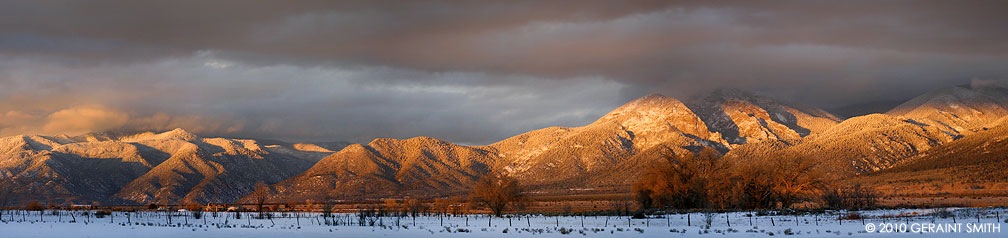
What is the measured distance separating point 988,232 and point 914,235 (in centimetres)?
448

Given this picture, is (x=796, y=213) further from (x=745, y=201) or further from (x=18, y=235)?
(x=18, y=235)

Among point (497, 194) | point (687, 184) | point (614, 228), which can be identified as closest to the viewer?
point (614, 228)

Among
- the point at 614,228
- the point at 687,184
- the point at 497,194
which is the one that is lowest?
the point at 614,228

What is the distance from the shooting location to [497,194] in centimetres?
9500

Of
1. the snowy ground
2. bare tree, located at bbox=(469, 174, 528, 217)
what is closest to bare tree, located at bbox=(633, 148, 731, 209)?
bare tree, located at bbox=(469, 174, 528, 217)

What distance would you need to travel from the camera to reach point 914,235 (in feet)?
146

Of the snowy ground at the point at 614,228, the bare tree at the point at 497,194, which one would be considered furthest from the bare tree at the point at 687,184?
the snowy ground at the point at 614,228

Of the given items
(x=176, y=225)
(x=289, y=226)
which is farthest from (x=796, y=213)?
(x=176, y=225)

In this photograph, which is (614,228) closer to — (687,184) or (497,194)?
(687,184)

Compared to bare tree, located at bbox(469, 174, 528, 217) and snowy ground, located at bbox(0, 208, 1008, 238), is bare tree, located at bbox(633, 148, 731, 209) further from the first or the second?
snowy ground, located at bbox(0, 208, 1008, 238)

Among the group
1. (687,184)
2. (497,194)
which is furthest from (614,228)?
(497,194)

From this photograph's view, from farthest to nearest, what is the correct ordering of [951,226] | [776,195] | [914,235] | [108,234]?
1. [776,195]
2. [108,234]
3. [951,226]
4. [914,235]

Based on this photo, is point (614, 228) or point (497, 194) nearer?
point (614, 228)

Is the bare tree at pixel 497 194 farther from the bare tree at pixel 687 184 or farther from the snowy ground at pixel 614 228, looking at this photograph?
the snowy ground at pixel 614 228
